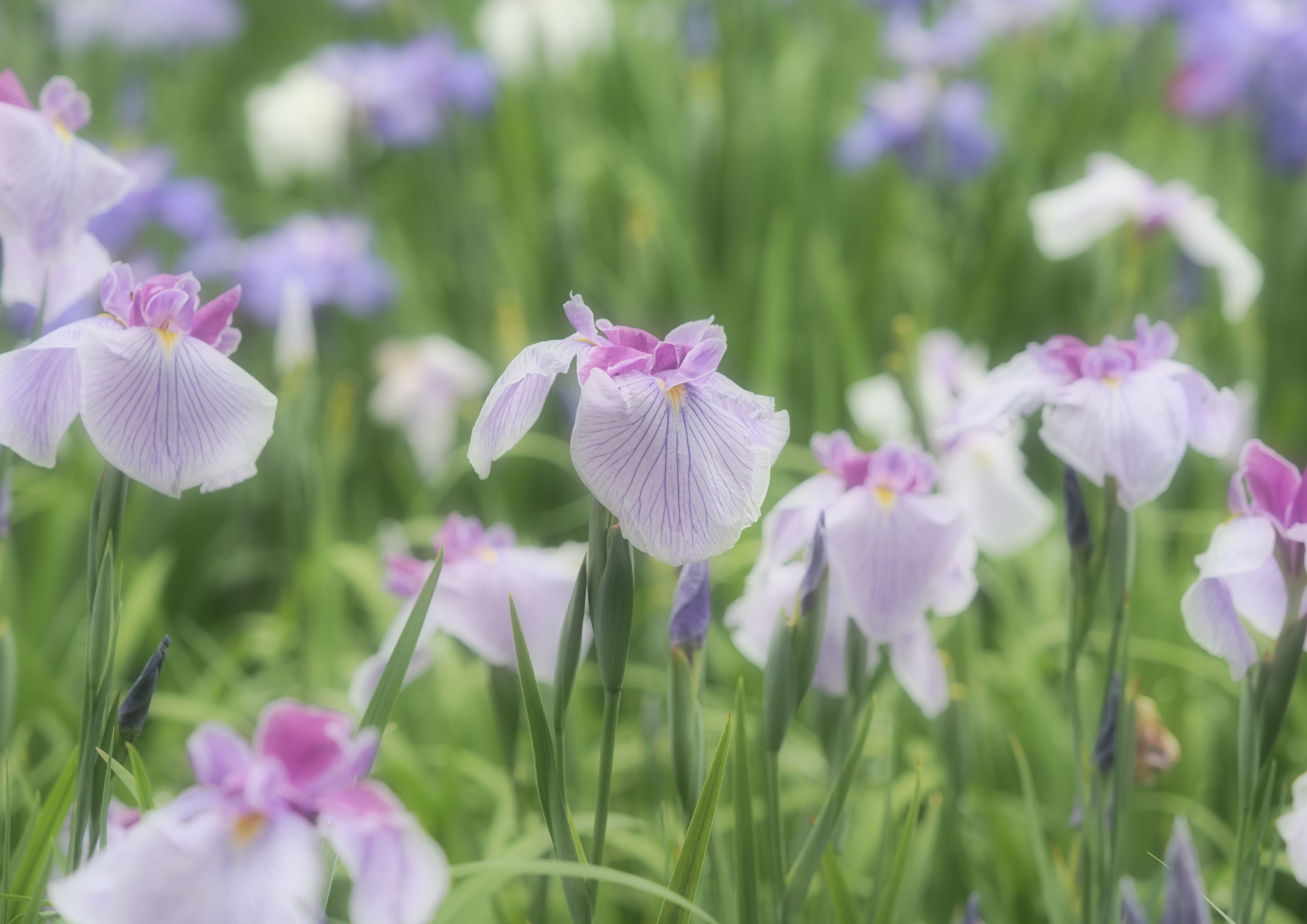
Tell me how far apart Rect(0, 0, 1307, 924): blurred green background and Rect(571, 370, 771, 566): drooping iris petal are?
0.25 meters

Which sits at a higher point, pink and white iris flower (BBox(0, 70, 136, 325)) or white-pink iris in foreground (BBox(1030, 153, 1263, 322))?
pink and white iris flower (BBox(0, 70, 136, 325))

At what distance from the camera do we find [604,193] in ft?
8.77

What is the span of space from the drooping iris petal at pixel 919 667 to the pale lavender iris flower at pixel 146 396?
0.50 m

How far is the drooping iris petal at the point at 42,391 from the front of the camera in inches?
24.0

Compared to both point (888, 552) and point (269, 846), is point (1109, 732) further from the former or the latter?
point (269, 846)

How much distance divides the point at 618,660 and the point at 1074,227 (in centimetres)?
108

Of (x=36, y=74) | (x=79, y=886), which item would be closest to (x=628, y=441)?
(x=79, y=886)

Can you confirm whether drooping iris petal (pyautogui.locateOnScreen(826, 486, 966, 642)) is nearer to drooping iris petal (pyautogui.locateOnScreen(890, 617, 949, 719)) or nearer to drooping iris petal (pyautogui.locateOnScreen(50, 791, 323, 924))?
drooping iris petal (pyautogui.locateOnScreen(890, 617, 949, 719))

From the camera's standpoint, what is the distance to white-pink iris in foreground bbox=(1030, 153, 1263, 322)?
136 centimetres

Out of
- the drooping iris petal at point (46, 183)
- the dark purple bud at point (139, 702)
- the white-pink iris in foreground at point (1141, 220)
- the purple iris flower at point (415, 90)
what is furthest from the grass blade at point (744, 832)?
the purple iris flower at point (415, 90)

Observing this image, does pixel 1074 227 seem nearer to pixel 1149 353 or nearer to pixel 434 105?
pixel 1149 353

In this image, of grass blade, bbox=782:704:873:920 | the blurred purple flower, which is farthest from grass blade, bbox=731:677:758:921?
the blurred purple flower

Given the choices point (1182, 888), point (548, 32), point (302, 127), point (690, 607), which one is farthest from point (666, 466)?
point (548, 32)

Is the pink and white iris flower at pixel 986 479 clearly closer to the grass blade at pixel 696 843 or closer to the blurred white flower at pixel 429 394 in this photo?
the grass blade at pixel 696 843
